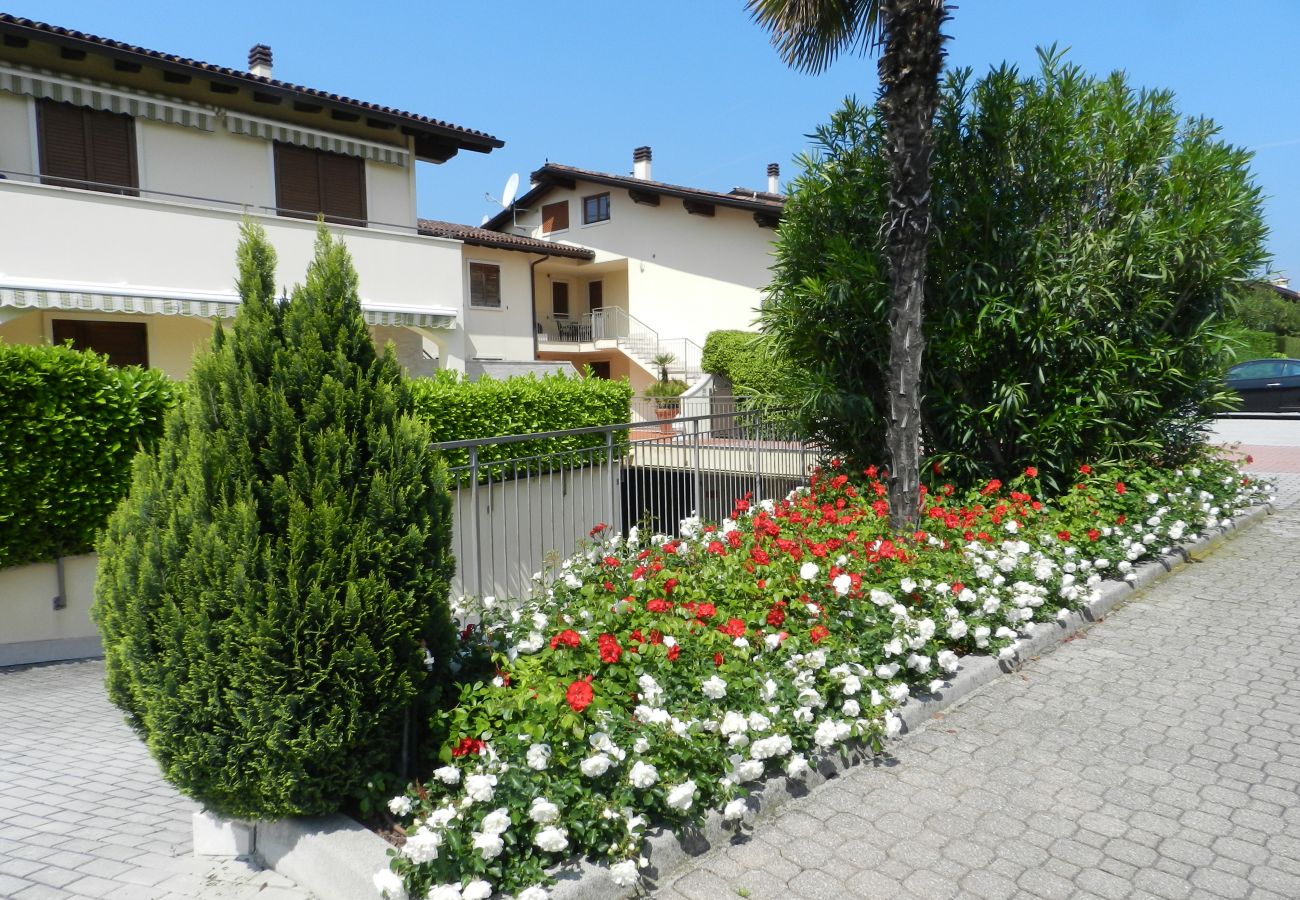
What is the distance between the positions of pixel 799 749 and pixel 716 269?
85.9 feet

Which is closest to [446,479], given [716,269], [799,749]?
[799,749]

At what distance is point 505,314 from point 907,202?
2052 centimetres

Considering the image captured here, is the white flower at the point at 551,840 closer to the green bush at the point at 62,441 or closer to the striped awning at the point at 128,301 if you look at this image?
the green bush at the point at 62,441

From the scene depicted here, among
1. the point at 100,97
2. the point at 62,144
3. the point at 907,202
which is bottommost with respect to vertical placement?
the point at 907,202

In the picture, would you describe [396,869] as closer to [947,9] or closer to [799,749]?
[799,749]

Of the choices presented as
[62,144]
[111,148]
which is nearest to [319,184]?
[111,148]

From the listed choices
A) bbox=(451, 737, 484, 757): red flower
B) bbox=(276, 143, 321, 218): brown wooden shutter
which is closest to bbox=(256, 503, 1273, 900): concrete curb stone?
bbox=(451, 737, 484, 757): red flower

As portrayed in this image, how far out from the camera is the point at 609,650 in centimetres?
406

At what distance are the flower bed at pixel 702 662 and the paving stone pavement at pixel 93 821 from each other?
0.86 meters

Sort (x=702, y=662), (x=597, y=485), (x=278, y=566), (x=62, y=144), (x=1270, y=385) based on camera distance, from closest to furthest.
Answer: (x=278, y=566) → (x=702, y=662) → (x=597, y=485) → (x=62, y=144) → (x=1270, y=385)

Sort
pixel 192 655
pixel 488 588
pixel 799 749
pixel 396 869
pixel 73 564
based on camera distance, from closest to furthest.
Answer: pixel 396 869, pixel 192 655, pixel 799 749, pixel 73 564, pixel 488 588

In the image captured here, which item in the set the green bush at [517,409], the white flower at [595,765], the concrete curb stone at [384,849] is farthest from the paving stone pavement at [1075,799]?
the green bush at [517,409]

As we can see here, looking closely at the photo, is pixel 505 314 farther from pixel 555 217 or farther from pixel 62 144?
pixel 62 144

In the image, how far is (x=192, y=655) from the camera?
129 inches
